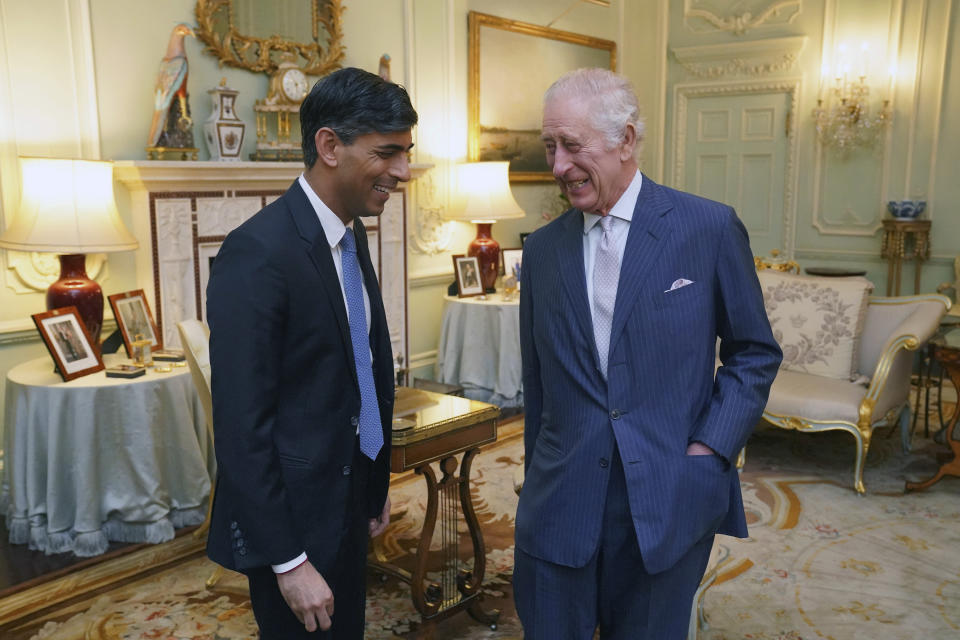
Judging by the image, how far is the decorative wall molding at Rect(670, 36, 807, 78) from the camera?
7.12 m

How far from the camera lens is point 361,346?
1568mm

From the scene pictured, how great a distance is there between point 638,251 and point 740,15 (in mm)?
6736

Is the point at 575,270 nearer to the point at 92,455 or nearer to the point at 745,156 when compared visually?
the point at 92,455

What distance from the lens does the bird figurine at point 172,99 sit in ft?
13.1

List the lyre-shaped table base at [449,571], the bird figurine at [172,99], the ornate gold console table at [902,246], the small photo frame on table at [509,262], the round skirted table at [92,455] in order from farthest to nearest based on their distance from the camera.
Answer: the ornate gold console table at [902,246] → the small photo frame on table at [509,262] → the bird figurine at [172,99] → the round skirted table at [92,455] → the lyre-shaped table base at [449,571]

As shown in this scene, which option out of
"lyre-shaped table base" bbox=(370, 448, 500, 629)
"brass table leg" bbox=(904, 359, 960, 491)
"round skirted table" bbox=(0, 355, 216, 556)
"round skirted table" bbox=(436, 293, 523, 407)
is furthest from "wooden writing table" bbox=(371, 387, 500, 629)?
"round skirted table" bbox=(436, 293, 523, 407)

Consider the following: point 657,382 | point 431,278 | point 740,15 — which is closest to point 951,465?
point 657,382

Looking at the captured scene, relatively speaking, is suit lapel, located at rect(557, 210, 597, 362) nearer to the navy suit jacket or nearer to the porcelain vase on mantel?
the navy suit jacket

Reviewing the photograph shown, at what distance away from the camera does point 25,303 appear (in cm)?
383

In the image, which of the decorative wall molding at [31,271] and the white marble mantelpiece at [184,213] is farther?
the white marble mantelpiece at [184,213]

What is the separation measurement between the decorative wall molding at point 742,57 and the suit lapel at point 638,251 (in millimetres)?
6391

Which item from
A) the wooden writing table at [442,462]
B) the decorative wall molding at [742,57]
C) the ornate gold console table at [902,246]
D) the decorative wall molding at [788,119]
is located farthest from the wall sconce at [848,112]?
the wooden writing table at [442,462]

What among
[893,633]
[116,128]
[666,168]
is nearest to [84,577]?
[116,128]

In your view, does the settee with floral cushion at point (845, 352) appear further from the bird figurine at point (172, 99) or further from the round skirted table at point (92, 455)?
the bird figurine at point (172, 99)
